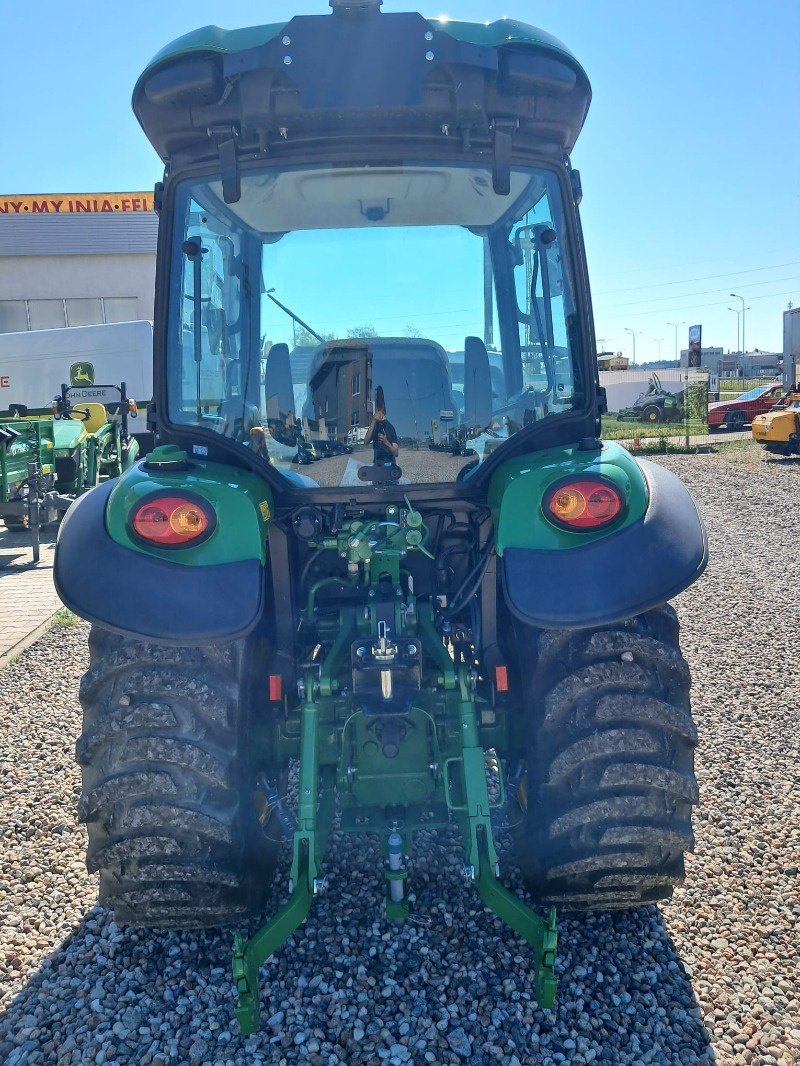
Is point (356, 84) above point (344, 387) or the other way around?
above

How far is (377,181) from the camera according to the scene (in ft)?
8.23

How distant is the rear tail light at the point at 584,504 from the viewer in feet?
7.54

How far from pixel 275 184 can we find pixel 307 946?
2.40 metres

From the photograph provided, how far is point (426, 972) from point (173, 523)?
156 centimetres

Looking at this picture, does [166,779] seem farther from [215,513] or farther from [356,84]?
[356,84]

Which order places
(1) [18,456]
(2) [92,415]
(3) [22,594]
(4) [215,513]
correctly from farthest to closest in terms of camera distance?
(2) [92,415] → (1) [18,456] → (3) [22,594] → (4) [215,513]

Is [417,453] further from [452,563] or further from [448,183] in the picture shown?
[448,183]

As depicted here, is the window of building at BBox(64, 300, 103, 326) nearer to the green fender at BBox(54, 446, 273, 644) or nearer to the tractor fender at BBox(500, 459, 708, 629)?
the green fender at BBox(54, 446, 273, 644)

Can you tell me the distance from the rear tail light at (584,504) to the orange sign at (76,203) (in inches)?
1102

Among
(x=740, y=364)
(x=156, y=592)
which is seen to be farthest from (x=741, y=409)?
(x=740, y=364)

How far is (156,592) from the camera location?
2213 millimetres

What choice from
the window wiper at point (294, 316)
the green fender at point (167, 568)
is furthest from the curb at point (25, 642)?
the window wiper at point (294, 316)

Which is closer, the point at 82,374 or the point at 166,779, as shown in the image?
the point at 166,779

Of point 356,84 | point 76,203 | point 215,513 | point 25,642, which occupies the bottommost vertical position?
point 25,642
